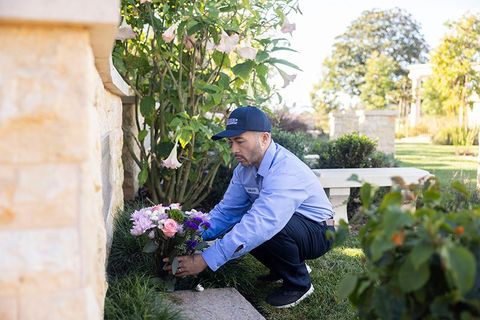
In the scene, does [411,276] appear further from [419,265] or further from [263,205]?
[263,205]

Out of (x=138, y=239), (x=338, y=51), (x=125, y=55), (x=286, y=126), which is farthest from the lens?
(x=338, y=51)

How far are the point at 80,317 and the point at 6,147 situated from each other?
0.49 meters

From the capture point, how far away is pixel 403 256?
1.43 meters

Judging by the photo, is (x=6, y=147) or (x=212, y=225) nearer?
(x=6, y=147)

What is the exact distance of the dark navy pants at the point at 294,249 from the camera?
120 inches

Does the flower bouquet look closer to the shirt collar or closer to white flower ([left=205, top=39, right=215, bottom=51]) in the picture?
the shirt collar

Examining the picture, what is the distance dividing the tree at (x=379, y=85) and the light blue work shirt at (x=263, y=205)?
28521mm

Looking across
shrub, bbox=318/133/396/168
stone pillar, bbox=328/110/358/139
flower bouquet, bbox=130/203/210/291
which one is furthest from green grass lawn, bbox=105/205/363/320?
stone pillar, bbox=328/110/358/139

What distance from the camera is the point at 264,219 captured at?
2.86 meters

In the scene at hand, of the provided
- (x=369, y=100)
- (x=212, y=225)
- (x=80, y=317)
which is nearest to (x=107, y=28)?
(x=80, y=317)

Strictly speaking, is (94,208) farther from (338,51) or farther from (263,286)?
(338,51)

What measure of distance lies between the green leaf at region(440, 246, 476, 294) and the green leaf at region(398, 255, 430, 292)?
106 millimetres

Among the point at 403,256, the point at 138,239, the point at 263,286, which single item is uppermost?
the point at 403,256

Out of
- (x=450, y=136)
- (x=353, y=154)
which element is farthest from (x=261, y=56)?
(x=450, y=136)
